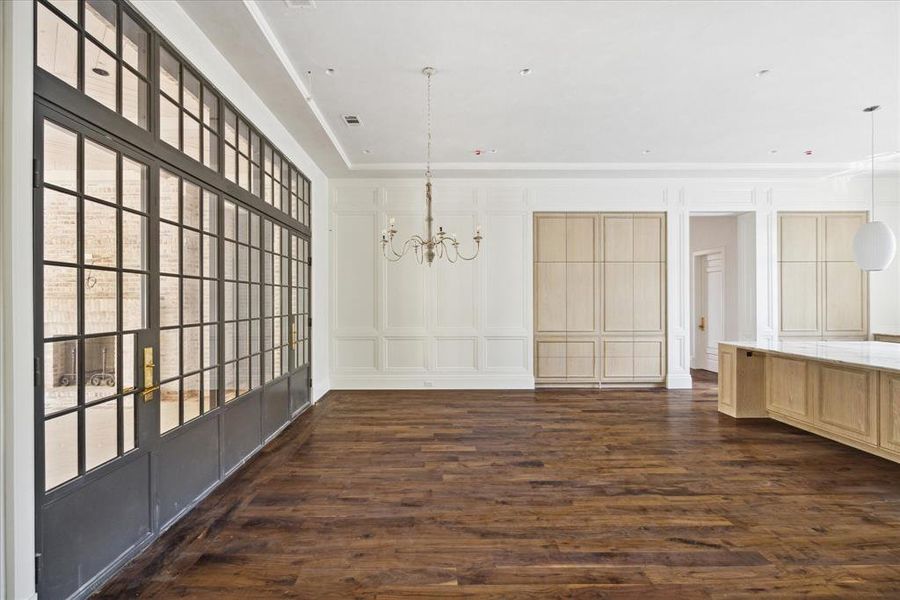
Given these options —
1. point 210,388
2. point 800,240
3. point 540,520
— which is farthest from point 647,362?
point 210,388

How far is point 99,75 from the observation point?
2.09 m

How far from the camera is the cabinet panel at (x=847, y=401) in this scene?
360 centimetres

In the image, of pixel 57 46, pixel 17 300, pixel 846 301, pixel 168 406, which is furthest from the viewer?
pixel 846 301

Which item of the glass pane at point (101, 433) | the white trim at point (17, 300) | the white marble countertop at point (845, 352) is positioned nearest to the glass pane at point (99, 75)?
the white trim at point (17, 300)

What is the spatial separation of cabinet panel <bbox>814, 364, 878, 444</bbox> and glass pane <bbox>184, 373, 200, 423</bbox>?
17.0 feet

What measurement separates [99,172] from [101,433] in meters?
1.25

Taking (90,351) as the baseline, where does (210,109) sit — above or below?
above

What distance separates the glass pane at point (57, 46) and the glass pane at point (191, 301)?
4.08 ft

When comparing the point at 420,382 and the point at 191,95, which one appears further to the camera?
the point at 420,382

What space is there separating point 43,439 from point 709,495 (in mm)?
3755

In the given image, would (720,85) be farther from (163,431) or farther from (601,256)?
(163,431)

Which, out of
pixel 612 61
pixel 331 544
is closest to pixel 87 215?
pixel 331 544

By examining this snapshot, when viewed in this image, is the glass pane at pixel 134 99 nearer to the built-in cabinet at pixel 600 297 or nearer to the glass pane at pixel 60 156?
the glass pane at pixel 60 156

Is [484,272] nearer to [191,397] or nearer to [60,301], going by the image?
[191,397]
